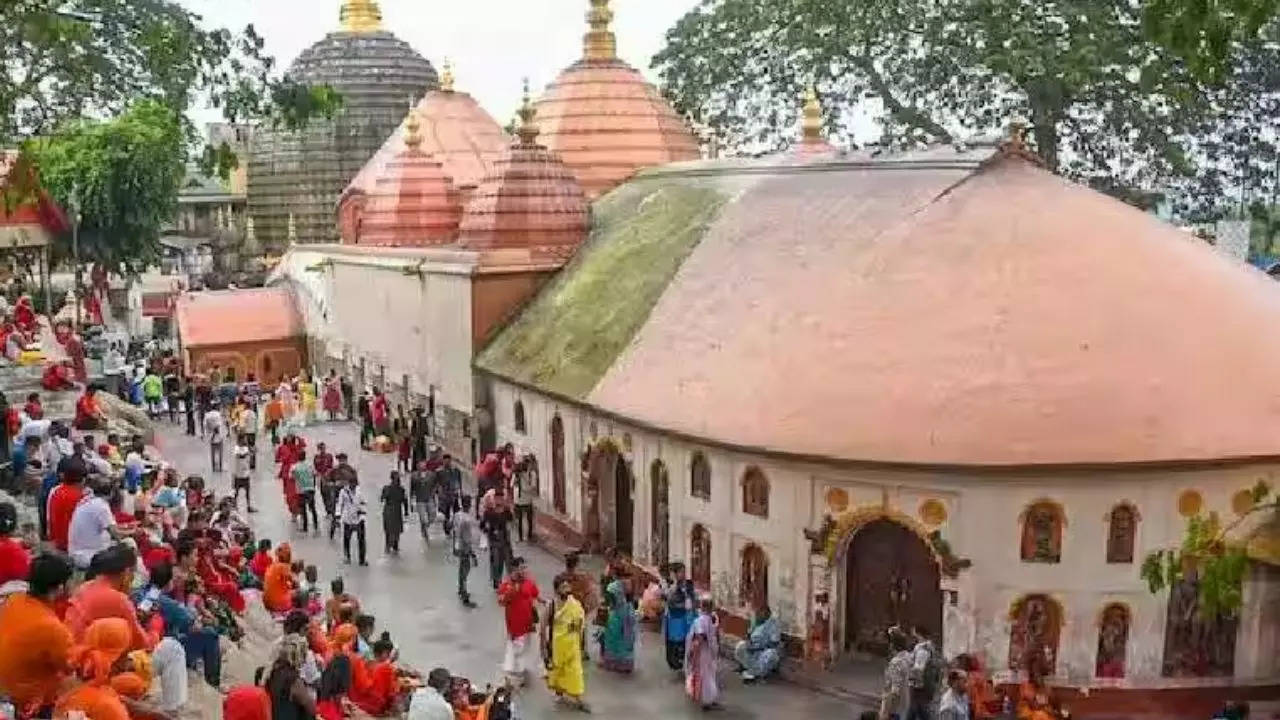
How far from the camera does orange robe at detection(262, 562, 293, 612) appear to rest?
12.8 m

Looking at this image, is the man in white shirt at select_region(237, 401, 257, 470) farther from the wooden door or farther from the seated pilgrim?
the seated pilgrim

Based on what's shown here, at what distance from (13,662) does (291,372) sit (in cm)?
3060

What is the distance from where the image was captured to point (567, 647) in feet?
44.5

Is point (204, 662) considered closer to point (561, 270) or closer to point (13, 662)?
point (13, 662)

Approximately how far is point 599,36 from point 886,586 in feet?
66.8

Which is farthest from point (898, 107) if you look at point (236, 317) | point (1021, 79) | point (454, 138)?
point (236, 317)

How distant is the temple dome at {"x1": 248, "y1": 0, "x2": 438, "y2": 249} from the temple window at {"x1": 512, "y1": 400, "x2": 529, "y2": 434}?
23708mm

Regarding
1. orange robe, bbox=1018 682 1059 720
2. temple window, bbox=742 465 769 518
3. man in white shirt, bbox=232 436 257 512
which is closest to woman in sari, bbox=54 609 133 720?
temple window, bbox=742 465 769 518

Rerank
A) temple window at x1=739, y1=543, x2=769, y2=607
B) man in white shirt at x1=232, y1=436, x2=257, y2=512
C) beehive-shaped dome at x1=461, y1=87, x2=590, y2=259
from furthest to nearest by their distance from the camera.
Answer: beehive-shaped dome at x1=461, y1=87, x2=590, y2=259 < man in white shirt at x1=232, y1=436, x2=257, y2=512 < temple window at x1=739, y1=543, x2=769, y2=607

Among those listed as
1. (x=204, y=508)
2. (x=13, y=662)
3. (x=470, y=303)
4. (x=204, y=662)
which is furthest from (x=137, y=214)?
(x=13, y=662)

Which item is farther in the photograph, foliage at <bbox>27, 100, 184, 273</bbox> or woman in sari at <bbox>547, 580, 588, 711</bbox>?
foliage at <bbox>27, 100, 184, 273</bbox>

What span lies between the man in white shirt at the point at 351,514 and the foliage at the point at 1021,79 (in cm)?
1846

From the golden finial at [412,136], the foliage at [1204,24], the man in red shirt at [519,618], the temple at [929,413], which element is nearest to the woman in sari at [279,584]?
the man in red shirt at [519,618]

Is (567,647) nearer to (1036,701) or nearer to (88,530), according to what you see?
(1036,701)
